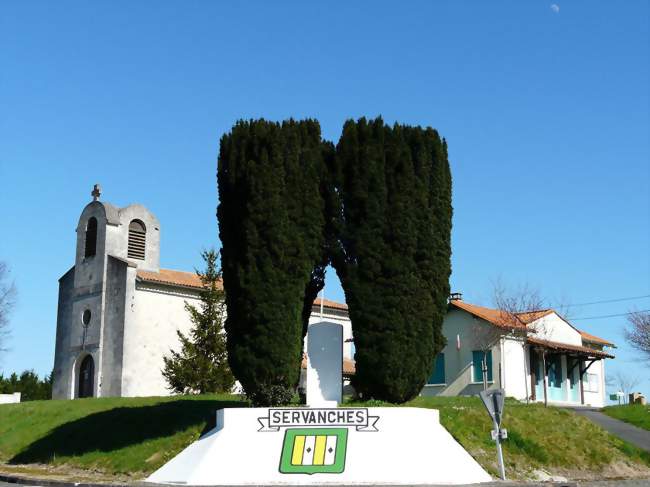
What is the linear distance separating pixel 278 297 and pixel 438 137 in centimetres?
697

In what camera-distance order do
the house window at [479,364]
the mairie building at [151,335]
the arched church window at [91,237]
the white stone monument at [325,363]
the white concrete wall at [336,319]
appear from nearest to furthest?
the white stone monument at [325,363]
the house window at [479,364]
the mairie building at [151,335]
the arched church window at [91,237]
the white concrete wall at [336,319]

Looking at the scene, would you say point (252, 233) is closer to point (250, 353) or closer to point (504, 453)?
point (250, 353)

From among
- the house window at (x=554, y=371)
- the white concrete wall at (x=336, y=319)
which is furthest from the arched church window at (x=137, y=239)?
the house window at (x=554, y=371)

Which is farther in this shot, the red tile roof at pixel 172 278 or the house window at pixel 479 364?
the red tile roof at pixel 172 278

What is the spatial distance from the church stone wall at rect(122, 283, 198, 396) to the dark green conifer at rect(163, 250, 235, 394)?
0.98m

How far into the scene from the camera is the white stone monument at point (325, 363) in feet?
72.4

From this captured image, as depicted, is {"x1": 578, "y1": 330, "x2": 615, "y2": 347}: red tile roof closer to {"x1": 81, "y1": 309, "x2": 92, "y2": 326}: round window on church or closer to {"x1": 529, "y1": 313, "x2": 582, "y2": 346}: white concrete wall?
{"x1": 529, "y1": 313, "x2": 582, "y2": 346}: white concrete wall

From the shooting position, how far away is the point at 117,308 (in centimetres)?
4316

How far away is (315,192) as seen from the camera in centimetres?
2355

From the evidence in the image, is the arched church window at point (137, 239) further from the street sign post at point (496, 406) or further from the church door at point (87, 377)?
the street sign post at point (496, 406)

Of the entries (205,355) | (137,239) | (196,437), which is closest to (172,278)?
(137,239)

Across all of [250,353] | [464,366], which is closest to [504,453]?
[250,353]

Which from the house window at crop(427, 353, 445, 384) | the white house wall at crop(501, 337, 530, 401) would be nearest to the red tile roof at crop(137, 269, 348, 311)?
the house window at crop(427, 353, 445, 384)

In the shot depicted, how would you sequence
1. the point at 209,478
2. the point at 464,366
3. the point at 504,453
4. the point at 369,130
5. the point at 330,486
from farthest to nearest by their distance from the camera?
1. the point at 464,366
2. the point at 369,130
3. the point at 504,453
4. the point at 209,478
5. the point at 330,486
